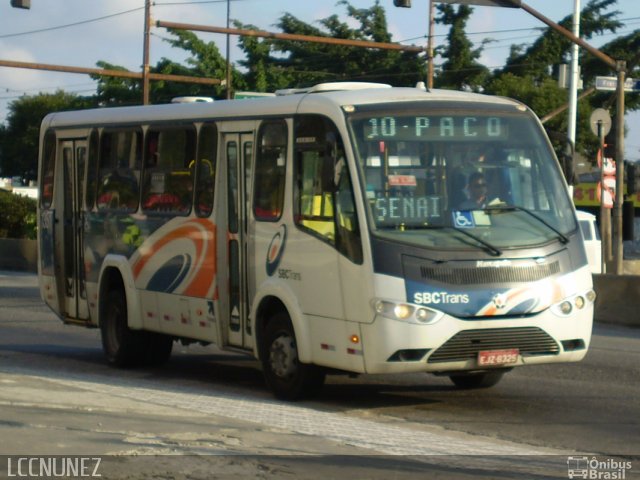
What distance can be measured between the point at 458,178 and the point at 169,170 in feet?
12.6

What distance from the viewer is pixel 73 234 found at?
617 inches

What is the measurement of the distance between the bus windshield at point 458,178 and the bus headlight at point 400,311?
54 cm

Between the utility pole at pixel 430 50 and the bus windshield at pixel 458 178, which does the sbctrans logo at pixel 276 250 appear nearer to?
the bus windshield at pixel 458 178

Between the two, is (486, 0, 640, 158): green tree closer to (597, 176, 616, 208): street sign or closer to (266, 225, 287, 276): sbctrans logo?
(597, 176, 616, 208): street sign

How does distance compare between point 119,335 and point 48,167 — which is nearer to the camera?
point 119,335

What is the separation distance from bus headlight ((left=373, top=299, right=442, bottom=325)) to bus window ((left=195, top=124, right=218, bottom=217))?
2.99m

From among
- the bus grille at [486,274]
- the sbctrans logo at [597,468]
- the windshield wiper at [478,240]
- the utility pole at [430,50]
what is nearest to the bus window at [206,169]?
the windshield wiper at [478,240]

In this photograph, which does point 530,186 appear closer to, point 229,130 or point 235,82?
point 229,130

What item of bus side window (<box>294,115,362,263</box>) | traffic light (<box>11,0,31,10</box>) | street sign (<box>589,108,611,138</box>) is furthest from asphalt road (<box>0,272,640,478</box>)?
street sign (<box>589,108,611,138</box>)

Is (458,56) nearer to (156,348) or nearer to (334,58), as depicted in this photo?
(334,58)

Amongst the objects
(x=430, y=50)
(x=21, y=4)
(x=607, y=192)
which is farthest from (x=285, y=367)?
(x=430, y=50)

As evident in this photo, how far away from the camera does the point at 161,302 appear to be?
45.2 feet

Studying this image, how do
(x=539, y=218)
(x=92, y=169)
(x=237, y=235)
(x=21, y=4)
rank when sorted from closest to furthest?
(x=539, y=218), (x=237, y=235), (x=92, y=169), (x=21, y=4)

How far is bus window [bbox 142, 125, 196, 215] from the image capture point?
44.1 feet
